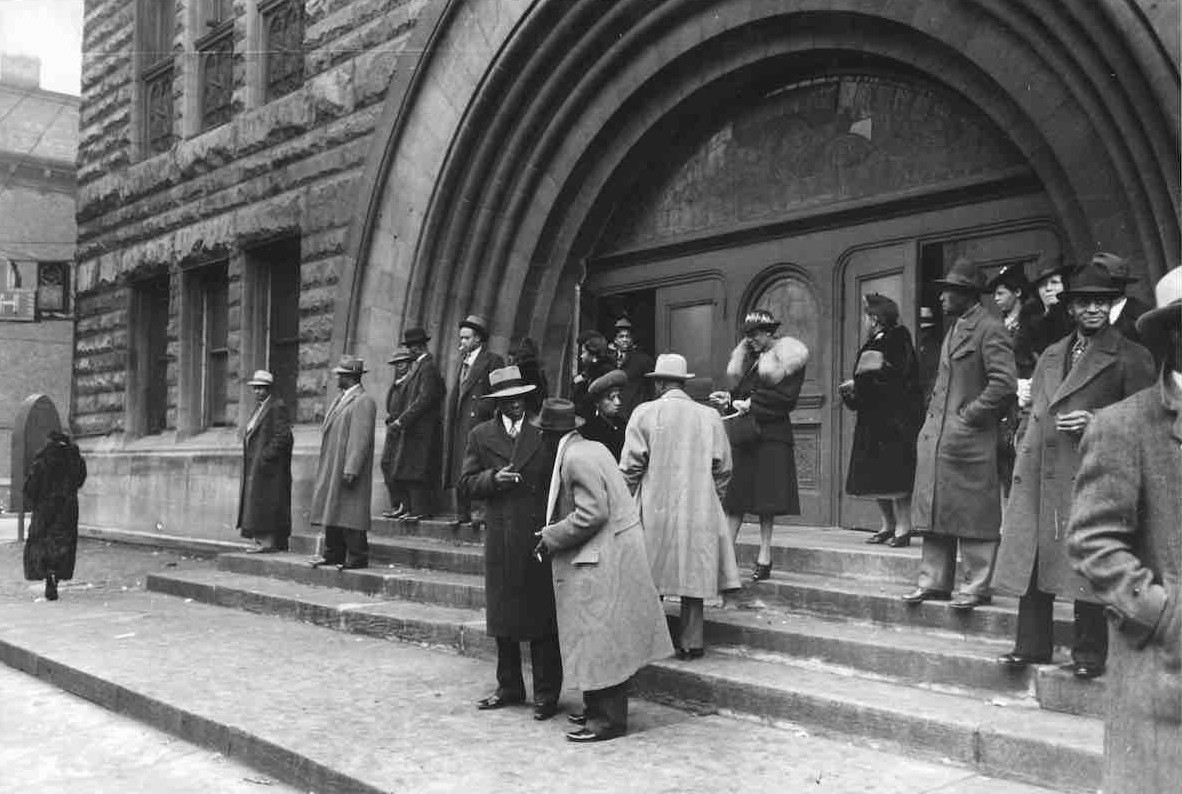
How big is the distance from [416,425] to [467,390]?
0.59m

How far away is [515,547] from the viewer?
6.16 meters

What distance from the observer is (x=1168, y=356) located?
276cm

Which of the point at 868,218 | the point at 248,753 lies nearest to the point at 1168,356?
the point at 248,753

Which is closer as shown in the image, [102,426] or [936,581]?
[936,581]

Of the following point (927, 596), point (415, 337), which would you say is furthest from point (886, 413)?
point (415, 337)

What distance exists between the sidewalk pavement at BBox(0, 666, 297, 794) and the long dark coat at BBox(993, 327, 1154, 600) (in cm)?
349

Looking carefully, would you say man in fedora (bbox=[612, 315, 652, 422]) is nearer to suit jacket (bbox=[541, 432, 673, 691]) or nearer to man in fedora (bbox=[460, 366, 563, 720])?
man in fedora (bbox=[460, 366, 563, 720])

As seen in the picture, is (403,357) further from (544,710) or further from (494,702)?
(544,710)

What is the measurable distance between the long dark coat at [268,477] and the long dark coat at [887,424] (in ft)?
20.5

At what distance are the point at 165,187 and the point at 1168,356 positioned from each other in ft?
49.4

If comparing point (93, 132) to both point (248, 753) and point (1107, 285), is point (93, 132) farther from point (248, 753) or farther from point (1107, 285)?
point (1107, 285)

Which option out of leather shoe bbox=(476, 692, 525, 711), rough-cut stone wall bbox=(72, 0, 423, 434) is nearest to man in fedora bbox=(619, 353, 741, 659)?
leather shoe bbox=(476, 692, 525, 711)

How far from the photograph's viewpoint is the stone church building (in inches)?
320

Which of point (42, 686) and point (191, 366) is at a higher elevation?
point (191, 366)
